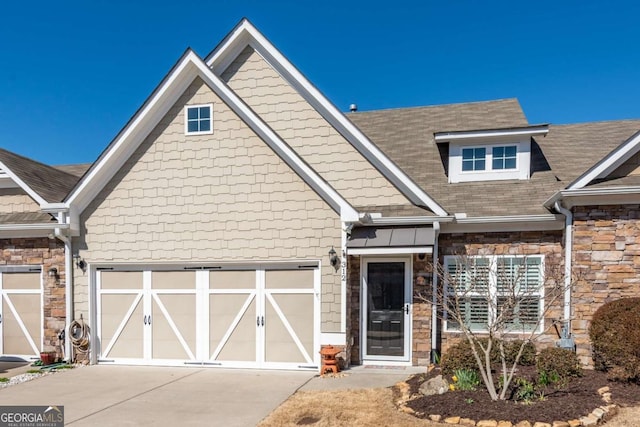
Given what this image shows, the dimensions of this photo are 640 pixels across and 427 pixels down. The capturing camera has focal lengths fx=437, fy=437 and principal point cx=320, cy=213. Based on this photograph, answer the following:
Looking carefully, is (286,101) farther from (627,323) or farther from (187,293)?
(627,323)

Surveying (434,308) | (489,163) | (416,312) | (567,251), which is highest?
(489,163)

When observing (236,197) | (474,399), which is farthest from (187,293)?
(474,399)

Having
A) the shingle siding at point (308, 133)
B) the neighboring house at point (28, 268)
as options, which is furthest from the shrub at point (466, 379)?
the neighboring house at point (28, 268)

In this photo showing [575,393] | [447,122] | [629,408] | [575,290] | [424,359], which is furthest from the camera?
[447,122]

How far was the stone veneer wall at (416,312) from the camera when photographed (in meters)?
9.91

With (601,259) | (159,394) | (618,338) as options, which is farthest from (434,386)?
(159,394)

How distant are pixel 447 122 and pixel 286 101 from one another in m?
5.64

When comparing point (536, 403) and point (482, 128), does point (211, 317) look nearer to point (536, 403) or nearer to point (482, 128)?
point (536, 403)

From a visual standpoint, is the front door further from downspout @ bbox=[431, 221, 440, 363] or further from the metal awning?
the metal awning

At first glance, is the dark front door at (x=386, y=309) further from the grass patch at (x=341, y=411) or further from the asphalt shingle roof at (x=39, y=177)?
the asphalt shingle roof at (x=39, y=177)

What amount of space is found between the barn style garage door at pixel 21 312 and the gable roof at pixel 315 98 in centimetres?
746

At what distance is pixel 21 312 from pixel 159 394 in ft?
19.0

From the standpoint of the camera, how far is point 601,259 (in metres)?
8.73

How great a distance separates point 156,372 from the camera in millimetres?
10000
